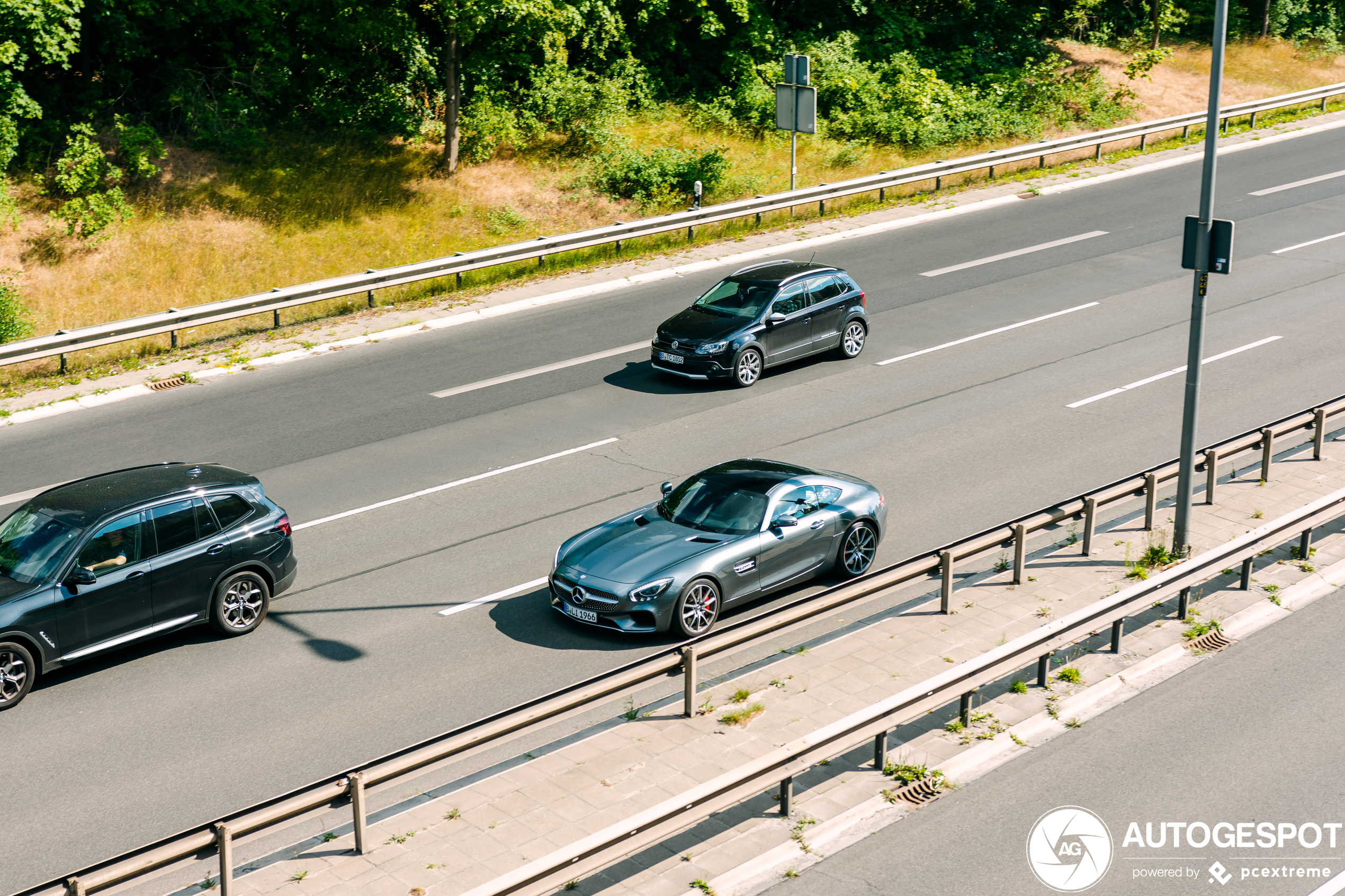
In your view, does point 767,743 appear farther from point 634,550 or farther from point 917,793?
point 634,550

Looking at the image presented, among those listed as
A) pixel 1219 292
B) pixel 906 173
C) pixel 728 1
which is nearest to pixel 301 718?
pixel 1219 292

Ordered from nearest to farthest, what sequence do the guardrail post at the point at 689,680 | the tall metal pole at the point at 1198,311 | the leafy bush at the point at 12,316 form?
the guardrail post at the point at 689,680 → the tall metal pole at the point at 1198,311 → the leafy bush at the point at 12,316

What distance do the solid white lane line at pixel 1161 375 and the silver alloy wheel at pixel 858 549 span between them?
6.04 metres

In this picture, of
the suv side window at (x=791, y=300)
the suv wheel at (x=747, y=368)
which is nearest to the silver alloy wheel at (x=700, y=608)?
the suv wheel at (x=747, y=368)

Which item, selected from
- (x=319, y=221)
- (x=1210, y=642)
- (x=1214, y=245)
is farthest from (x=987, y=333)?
(x=319, y=221)

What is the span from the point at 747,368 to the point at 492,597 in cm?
764

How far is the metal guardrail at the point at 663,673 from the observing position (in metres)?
7.10

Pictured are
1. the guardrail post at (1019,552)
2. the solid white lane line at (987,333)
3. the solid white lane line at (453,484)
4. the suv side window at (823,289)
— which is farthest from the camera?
the solid white lane line at (987,333)

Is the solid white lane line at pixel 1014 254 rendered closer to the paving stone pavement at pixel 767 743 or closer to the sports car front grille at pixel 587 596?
the paving stone pavement at pixel 767 743

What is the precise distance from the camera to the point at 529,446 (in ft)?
54.7

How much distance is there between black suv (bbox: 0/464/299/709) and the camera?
35.4 feet

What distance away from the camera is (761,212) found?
2791cm

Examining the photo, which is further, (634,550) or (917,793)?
(634,550)

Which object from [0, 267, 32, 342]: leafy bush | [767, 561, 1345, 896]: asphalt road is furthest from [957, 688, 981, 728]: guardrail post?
[0, 267, 32, 342]: leafy bush
